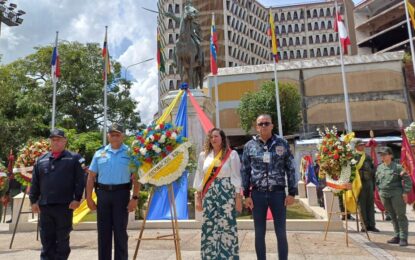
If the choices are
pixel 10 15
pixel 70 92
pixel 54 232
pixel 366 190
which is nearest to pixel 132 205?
pixel 54 232

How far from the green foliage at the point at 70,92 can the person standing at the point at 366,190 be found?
24.7 m

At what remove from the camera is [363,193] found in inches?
333

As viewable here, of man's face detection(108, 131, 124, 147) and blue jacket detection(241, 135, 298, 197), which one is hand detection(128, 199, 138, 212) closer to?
man's face detection(108, 131, 124, 147)

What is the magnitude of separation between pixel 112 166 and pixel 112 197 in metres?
0.45

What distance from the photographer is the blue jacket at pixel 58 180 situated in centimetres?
475

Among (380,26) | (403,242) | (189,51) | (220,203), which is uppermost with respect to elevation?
(380,26)

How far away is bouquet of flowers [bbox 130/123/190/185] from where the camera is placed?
Result: 195 inches

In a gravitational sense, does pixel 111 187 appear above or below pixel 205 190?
above

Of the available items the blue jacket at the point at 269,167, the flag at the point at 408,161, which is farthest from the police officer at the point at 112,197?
the flag at the point at 408,161

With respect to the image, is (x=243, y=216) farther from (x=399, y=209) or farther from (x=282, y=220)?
(x=282, y=220)

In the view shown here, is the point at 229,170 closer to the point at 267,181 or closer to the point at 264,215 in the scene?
the point at 267,181

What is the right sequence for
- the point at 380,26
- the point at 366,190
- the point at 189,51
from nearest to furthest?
the point at 366,190 → the point at 189,51 → the point at 380,26

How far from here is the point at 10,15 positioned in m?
21.4

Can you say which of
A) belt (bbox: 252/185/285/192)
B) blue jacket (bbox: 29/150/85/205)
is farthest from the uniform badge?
blue jacket (bbox: 29/150/85/205)
